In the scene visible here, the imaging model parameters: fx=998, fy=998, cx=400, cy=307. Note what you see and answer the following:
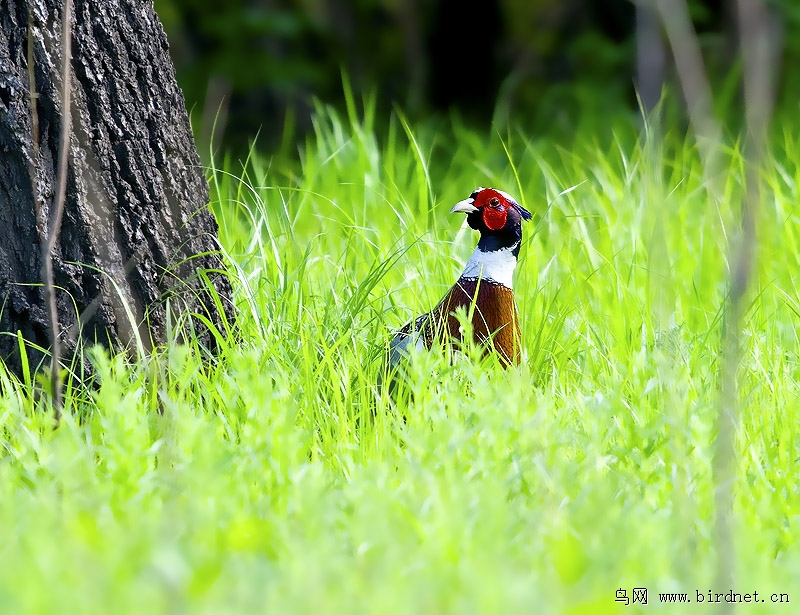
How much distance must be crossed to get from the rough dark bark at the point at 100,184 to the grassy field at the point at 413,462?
0.52 feet

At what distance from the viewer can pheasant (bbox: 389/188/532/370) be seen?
2287mm

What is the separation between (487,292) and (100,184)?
93 cm

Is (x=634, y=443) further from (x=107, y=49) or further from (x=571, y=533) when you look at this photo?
(x=107, y=49)

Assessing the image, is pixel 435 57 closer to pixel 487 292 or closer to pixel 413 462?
pixel 487 292

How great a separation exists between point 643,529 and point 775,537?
0.31 meters

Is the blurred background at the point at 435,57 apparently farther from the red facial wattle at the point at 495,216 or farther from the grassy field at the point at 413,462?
the red facial wattle at the point at 495,216

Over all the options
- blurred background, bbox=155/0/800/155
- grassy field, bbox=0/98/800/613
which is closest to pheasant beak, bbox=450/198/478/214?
grassy field, bbox=0/98/800/613

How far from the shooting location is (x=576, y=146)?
15.4 ft

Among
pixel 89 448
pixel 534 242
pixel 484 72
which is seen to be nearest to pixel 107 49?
pixel 89 448

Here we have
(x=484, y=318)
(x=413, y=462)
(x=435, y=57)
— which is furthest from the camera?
(x=435, y=57)

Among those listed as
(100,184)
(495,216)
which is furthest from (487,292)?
(100,184)

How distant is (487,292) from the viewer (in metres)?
2.30

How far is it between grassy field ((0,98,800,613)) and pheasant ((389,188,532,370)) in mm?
102

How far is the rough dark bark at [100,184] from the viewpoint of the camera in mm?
2234
